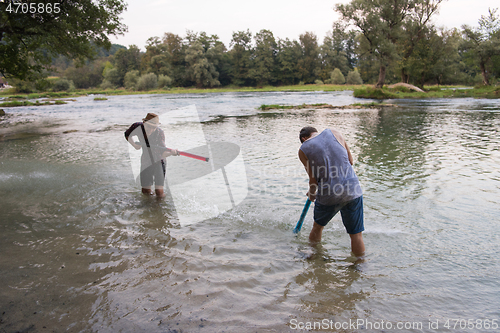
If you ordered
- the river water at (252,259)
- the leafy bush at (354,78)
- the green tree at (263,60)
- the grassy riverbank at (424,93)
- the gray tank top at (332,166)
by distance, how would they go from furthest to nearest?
1. the green tree at (263,60)
2. the leafy bush at (354,78)
3. the grassy riverbank at (424,93)
4. the gray tank top at (332,166)
5. the river water at (252,259)

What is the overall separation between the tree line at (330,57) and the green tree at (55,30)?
39 cm

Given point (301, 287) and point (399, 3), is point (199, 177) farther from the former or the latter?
point (399, 3)

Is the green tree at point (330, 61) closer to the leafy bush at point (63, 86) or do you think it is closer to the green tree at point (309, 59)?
the green tree at point (309, 59)

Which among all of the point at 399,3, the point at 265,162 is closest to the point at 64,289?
the point at 265,162

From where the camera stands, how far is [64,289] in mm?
3545

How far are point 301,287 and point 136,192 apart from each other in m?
5.22

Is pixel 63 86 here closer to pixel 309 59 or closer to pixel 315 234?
pixel 309 59

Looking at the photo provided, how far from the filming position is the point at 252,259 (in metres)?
4.39

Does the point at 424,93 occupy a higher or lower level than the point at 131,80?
lower

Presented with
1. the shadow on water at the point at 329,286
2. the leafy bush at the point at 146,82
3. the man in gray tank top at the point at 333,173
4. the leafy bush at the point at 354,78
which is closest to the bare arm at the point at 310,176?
the man in gray tank top at the point at 333,173

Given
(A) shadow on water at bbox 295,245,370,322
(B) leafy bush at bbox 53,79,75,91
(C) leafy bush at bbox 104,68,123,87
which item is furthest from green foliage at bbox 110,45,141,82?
(A) shadow on water at bbox 295,245,370,322

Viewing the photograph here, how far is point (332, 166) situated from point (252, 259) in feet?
5.93

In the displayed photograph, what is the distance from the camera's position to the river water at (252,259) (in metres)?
3.17

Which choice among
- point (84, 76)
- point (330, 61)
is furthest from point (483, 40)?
point (84, 76)
